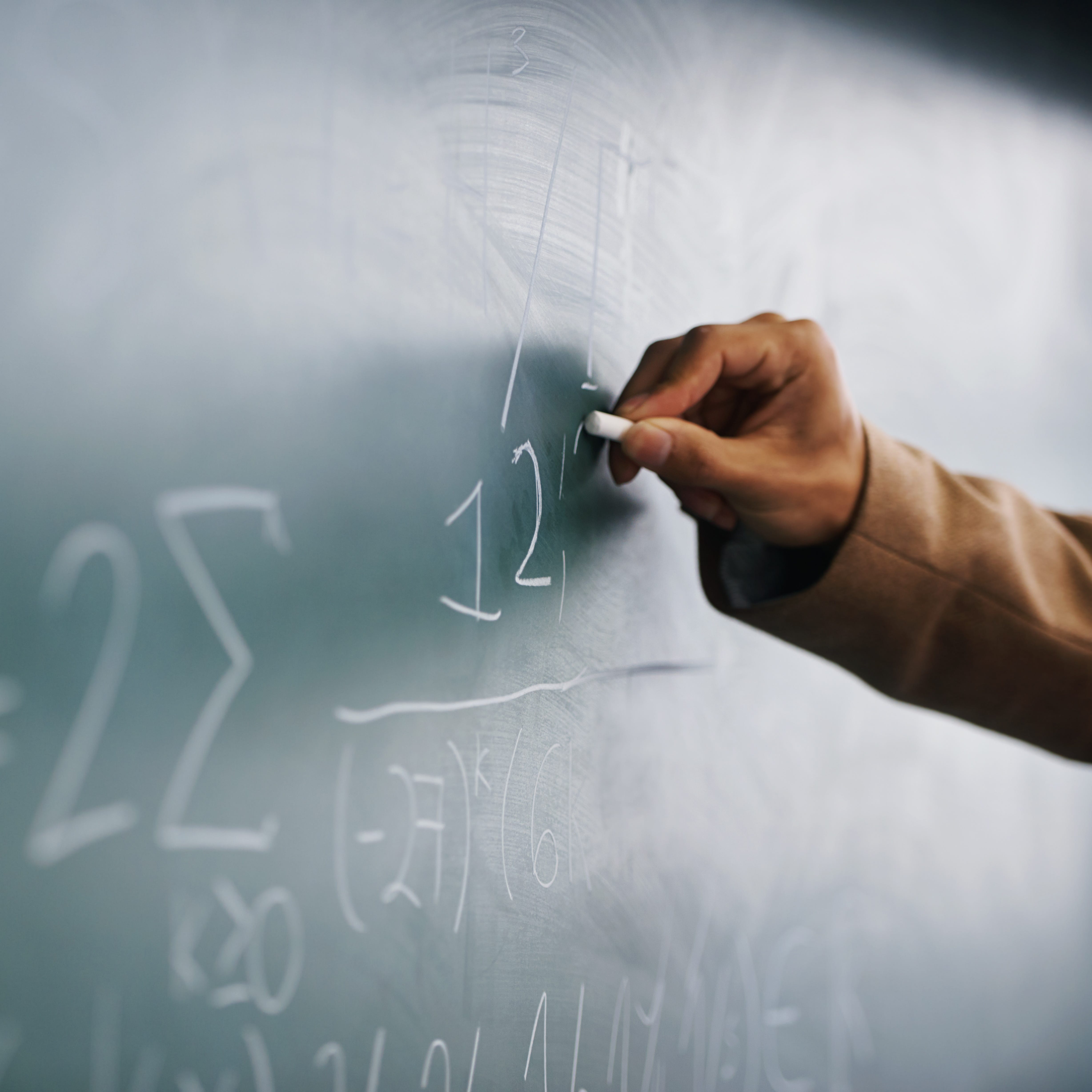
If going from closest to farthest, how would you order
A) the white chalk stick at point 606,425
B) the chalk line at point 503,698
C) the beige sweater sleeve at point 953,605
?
the chalk line at point 503,698, the white chalk stick at point 606,425, the beige sweater sleeve at point 953,605

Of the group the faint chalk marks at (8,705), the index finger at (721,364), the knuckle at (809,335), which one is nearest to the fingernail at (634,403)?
the index finger at (721,364)

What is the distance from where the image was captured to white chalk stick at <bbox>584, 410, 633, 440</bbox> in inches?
17.5

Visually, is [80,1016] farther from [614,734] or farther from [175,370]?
[614,734]

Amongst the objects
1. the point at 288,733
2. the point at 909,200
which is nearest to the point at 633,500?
the point at 288,733

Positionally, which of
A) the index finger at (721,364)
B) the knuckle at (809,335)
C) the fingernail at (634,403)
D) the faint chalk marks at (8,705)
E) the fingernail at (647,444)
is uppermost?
the knuckle at (809,335)

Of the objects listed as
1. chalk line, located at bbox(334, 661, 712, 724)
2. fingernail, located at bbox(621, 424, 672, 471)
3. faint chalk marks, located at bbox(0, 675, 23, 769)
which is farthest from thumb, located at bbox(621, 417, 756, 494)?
faint chalk marks, located at bbox(0, 675, 23, 769)

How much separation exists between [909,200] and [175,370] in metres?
0.70

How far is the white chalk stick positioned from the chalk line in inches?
4.5

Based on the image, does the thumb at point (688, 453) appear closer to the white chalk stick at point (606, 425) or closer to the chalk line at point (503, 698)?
the white chalk stick at point (606, 425)

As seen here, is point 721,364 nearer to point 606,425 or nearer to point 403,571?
point 606,425

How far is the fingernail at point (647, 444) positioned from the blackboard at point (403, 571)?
3cm

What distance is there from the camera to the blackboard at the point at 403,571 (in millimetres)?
234

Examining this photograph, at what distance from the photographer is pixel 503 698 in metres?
0.39

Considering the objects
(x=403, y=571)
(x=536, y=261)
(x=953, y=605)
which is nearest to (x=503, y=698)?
(x=403, y=571)
